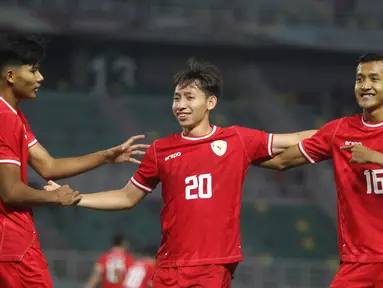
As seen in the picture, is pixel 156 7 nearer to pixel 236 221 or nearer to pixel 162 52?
pixel 162 52

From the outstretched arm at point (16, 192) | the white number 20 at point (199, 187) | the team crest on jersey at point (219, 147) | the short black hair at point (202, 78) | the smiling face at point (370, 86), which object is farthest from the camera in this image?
the short black hair at point (202, 78)

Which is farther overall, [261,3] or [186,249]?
[261,3]

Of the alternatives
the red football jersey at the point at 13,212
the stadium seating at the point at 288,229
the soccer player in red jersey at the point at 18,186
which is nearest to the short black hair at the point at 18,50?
the soccer player in red jersey at the point at 18,186

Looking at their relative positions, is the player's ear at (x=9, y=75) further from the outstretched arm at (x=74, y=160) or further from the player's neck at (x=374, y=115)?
the player's neck at (x=374, y=115)

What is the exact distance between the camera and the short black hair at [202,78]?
6.43 metres

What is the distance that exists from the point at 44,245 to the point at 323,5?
802cm

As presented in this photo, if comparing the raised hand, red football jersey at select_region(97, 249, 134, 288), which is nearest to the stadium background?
red football jersey at select_region(97, 249, 134, 288)

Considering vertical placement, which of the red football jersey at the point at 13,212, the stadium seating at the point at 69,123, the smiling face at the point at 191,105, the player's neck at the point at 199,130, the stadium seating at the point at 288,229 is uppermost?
the stadium seating at the point at 69,123

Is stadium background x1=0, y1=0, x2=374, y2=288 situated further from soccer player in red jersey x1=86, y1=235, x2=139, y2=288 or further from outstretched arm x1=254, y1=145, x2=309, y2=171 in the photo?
outstretched arm x1=254, y1=145, x2=309, y2=171

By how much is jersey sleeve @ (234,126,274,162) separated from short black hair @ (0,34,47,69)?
4.82 ft

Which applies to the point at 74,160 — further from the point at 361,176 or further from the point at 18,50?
the point at 361,176

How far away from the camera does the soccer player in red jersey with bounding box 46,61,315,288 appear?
20.2ft

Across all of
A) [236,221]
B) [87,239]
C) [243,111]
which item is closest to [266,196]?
[243,111]

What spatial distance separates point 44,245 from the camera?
1892cm
